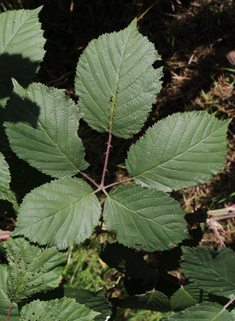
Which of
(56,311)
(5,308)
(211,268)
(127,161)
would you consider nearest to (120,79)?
(127,161)

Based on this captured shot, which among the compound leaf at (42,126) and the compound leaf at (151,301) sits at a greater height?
the compound leaf at (42,126)

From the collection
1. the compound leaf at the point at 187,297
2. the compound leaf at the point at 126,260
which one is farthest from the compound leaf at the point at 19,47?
the compound leaf at the point at 187,297

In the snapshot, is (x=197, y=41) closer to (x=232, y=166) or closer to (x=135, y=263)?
(x=232, y=166)

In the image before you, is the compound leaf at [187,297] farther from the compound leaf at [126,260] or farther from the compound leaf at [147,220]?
the compound leaf at [147,220]

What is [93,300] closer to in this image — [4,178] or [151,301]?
[151,301]

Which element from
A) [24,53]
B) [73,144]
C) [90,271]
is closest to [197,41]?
[24,53]
